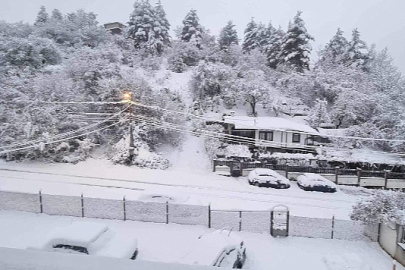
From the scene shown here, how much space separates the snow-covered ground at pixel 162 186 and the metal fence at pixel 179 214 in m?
Result: 2.14

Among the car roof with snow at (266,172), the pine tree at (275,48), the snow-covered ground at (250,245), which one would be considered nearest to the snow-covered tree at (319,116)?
the car roof with snow at (266,172)

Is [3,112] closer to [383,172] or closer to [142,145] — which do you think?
[142,145]

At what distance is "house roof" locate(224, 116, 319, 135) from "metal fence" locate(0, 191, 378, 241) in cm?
1229

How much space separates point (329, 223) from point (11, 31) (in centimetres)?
3725

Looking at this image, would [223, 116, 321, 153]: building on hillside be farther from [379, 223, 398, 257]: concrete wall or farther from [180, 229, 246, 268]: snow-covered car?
[180, 229, 246, 268]: snow-covered car

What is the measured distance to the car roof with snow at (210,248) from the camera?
793 centimetres

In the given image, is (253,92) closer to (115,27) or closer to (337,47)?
(337,47)

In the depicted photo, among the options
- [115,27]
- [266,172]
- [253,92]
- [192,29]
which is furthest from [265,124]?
[115,27]

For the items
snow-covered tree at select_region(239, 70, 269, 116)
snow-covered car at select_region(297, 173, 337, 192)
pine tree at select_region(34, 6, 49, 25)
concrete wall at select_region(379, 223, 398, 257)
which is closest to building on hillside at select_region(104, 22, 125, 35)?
pine tree at select_region(34, 6, 49, 25)

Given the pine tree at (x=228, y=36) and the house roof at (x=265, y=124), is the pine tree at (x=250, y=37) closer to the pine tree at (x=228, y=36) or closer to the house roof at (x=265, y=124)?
the pine tree at (x=228, y=36)

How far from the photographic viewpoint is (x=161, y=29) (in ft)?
131

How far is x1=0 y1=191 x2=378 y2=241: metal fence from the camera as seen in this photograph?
36.9 ft

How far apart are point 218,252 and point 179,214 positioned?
369cm

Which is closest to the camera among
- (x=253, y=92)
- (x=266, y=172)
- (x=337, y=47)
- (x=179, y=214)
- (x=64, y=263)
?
(x=64, y=263)
